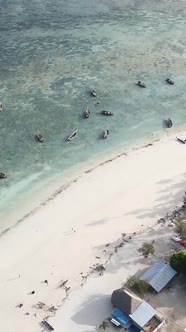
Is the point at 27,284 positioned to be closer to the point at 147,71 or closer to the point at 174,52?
the point at 147,71

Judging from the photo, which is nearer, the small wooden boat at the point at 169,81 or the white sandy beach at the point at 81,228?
the white sandy beach at the point at 81,228

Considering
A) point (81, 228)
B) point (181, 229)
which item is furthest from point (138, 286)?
point (81, 228)

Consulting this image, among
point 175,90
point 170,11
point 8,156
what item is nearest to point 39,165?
point 8,156

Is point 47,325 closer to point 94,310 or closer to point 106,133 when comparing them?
point 94,310

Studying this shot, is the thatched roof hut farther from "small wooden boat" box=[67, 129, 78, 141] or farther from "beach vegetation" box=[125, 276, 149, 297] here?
"small wooden boat" box=[67, 129, 78, 141]

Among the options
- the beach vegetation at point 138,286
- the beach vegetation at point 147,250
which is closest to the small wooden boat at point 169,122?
the beach vegetation at point 147,250

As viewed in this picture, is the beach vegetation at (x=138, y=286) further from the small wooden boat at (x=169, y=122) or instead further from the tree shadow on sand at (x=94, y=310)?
the small wooden boat at (x=169, y=122)
